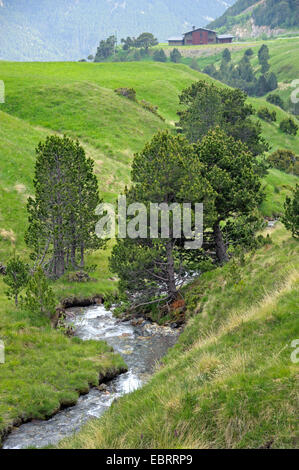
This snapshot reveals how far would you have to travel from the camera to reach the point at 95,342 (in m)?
27.3

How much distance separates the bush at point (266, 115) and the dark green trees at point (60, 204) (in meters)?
83.6

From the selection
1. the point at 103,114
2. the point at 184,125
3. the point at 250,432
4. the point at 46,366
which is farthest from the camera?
the point at 103,114

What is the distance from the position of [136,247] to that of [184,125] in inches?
2009

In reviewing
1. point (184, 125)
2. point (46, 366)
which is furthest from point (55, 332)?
point (184, 125)

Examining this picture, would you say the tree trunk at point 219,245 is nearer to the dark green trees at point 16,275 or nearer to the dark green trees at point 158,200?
the dark green trees at point 158,200

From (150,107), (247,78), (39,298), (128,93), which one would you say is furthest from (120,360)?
(247,78)

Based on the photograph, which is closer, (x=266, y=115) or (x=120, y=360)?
(x=120, y=360)

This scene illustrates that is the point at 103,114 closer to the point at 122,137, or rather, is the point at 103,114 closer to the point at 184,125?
the point at 122,137

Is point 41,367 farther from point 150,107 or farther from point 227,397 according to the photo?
point 150,107

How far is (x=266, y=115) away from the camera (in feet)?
370

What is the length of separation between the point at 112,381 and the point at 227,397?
13.4 meters

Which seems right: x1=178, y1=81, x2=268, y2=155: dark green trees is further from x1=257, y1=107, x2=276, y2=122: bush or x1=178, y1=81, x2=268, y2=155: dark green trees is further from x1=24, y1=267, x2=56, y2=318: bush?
x1=24, y1=267, x2=56, y2=318: bush

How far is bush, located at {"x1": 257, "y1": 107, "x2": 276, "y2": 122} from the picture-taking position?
370 ft

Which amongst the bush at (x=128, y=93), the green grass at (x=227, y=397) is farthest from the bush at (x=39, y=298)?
the bush at (x=128, y=93)
